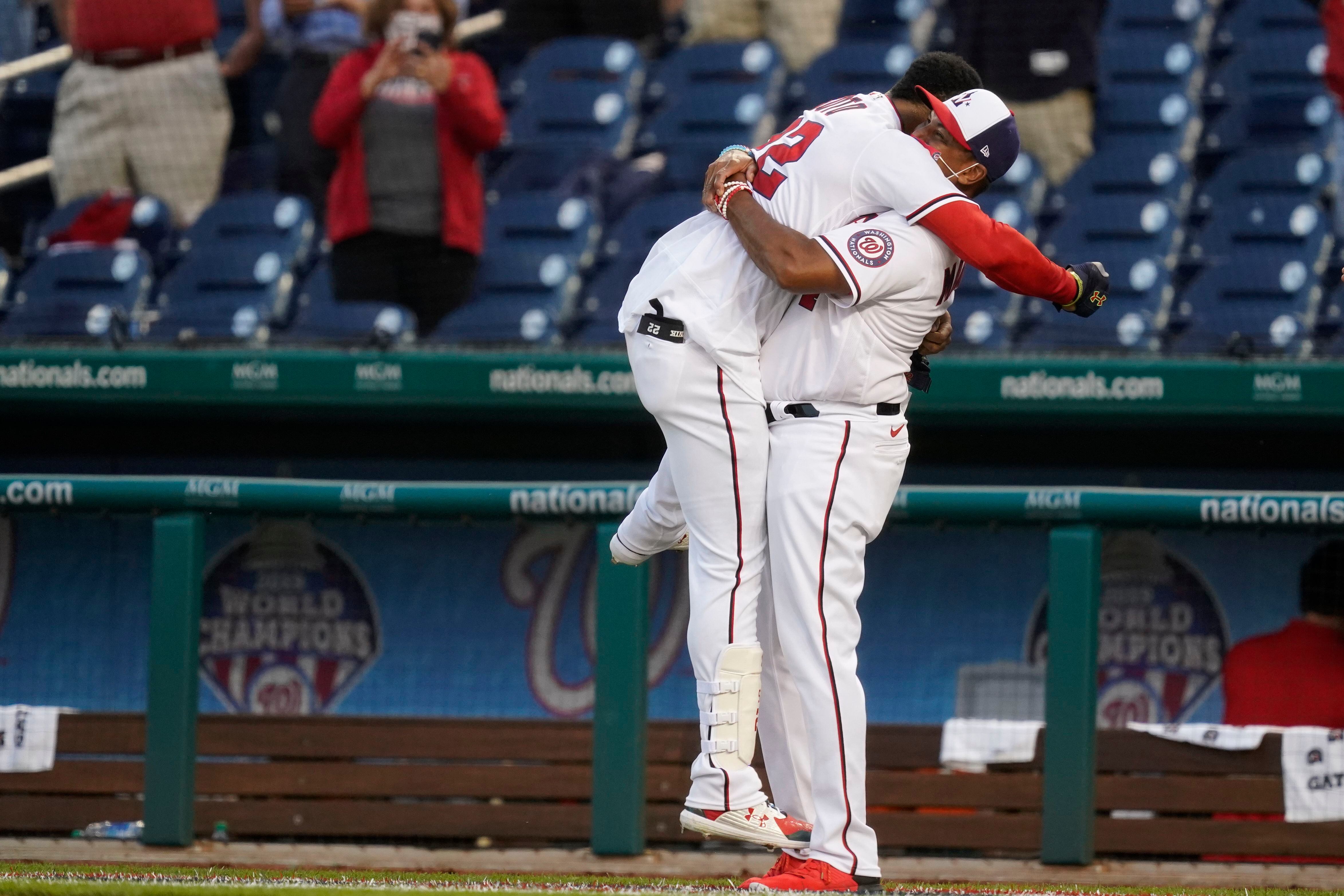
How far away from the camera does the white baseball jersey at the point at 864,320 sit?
3264 mm

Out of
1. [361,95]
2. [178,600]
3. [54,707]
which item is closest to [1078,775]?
[178,600]

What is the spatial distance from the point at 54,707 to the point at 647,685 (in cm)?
179

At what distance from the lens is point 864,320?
336 cm

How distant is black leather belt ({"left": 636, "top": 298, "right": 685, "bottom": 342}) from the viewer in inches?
132

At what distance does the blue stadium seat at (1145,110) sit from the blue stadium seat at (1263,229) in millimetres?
542

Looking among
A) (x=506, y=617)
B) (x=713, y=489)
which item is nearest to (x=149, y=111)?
(x=506, y=617)

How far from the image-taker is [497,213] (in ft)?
24.2

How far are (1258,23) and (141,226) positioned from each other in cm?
514

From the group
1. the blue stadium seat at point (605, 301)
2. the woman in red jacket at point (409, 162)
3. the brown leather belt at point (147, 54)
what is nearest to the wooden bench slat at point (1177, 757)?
the blue stadium seat at point (605, 301)

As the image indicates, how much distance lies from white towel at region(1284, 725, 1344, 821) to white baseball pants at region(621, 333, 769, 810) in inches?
71.7

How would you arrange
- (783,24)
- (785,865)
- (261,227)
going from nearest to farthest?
(785,865), (261,227), (783,24)

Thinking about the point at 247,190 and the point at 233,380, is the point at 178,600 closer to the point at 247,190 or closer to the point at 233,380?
the point at 233,380

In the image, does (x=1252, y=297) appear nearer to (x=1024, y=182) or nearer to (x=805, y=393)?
(x=1024, y=182)

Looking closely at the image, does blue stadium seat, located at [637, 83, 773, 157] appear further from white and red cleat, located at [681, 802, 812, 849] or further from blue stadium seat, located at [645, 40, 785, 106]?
white and red cleat, located at [681, 802, 812, 849]
